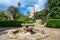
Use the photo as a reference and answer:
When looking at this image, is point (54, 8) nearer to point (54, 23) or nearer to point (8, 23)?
point (54, 23)

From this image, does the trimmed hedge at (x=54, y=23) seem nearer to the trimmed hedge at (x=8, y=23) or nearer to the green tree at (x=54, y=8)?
the green tree at (x=54, y=8)

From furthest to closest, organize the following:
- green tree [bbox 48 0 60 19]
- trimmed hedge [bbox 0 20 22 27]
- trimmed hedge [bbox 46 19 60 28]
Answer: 1. green tree [bbox 48 0 60 19]
2. trimmed hedge [bbox 0 20 22 27]
3. trimmed hedge [bbox 46 19 60 28]

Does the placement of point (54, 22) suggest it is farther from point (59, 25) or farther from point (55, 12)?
point (55, 12)

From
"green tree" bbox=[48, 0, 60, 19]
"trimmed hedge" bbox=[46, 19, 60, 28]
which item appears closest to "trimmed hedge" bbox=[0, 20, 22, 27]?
"green tree" bbox=[48, 0, 60, 19]

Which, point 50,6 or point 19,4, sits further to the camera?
point 19,4

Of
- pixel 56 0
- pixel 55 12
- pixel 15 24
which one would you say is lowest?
pixel 15 24

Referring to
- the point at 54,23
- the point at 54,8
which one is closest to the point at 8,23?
the point at 54,8

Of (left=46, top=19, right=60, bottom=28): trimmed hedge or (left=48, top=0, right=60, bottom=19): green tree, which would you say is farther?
(left=48, top=0, right=60, bottom=19): green tree

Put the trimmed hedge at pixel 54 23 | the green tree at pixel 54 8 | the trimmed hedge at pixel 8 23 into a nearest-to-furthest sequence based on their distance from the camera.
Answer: the trimmed hedge at pixel 54 23
the trimmed hedge at pixel 8 23
the green tree at pixel 54 8

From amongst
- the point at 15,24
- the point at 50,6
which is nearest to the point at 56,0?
the point at 50,6

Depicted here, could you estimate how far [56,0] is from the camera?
35.4 metres

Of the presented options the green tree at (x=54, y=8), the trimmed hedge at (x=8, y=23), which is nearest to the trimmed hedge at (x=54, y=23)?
the green tree at (x=54, y=8)

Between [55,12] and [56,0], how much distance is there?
265 centimetres

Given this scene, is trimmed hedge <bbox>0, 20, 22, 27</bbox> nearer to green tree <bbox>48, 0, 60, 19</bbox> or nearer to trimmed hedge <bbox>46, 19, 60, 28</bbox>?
green tree <bbox>48, 0, 60, 19</bbox>
